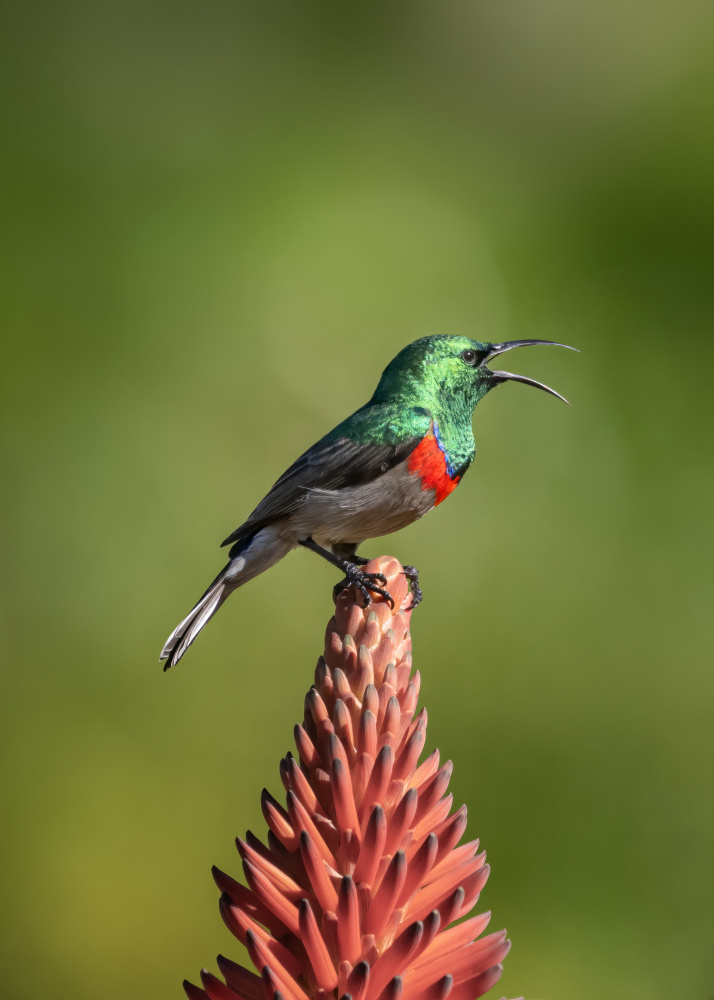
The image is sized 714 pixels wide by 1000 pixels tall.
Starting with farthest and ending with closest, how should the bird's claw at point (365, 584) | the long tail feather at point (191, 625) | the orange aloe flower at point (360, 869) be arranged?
the long tail feather at point (191, 625)
the bird's claw at point (365, 584)
the orange aloe flower at point (360, 869)

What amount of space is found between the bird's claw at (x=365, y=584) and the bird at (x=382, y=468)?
0.63ft

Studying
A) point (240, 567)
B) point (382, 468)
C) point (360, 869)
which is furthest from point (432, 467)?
point (360, 869)

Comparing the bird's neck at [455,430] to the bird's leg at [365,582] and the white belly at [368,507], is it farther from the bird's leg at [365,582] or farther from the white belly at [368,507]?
the bird's leg at [365,582]

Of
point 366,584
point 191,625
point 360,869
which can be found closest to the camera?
point 360,869

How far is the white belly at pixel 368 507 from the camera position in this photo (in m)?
1.38

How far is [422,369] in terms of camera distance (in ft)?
4.72

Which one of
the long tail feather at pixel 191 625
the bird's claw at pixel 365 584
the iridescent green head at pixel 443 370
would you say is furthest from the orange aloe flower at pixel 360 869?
the iridescent green head at pixel 443 370

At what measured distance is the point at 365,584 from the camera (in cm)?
106

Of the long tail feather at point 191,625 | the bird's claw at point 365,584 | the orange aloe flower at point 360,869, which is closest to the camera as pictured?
the orange aloe flower at point 360,869

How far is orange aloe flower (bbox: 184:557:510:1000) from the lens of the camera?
29.2 inches

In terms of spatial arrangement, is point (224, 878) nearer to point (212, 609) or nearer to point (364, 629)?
point (364, 629)

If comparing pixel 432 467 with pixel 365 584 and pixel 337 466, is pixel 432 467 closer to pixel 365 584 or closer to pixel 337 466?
pixel 337 466

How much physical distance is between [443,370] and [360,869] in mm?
834

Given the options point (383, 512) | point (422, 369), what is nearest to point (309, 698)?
point (383, 512)
